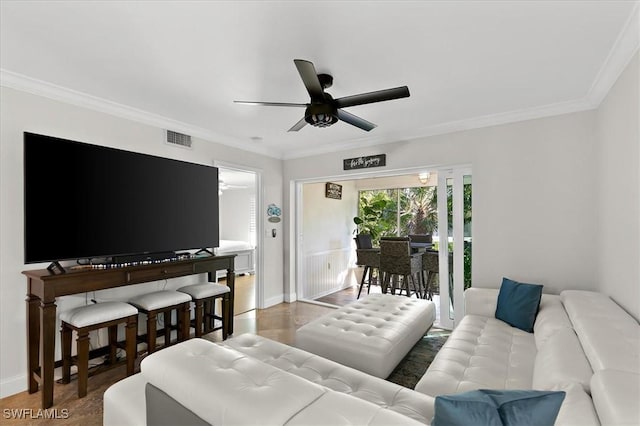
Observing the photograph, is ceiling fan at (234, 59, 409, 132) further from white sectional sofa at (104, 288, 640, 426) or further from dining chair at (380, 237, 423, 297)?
dining chair at (380, 237, 423, 297)

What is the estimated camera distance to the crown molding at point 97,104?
2459 millimetres

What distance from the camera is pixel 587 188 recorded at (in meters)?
2.94

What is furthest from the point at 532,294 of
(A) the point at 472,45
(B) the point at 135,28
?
(B) the point at 135,28

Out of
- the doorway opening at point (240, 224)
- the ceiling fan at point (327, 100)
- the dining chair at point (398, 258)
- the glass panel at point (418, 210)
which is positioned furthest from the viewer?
the doorway opening at point (240, 224)

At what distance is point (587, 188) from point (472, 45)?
198 centimetres

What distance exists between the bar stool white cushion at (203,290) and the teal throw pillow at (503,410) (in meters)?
2.90

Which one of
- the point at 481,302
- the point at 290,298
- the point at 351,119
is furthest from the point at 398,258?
the point at 351,119

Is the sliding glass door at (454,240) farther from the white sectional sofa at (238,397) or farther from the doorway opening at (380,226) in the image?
the white sectional sofa at (238,397)

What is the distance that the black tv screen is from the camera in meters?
2.40

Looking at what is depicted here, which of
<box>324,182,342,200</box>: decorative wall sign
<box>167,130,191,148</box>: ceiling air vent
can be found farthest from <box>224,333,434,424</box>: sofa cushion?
<box>324,182,342,200</box>: decorative wall sign

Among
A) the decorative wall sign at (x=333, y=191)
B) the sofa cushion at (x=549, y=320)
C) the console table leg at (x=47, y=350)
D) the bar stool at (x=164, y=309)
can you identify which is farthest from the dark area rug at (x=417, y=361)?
the decorative wall sign at (x=333, y=191)

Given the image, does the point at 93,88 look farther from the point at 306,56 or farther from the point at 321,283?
the point at 321,283

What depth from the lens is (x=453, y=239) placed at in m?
3.78

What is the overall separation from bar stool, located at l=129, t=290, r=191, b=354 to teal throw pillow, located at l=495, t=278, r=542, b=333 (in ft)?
9.79
